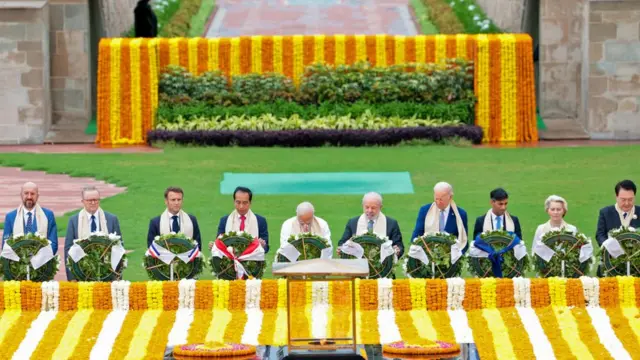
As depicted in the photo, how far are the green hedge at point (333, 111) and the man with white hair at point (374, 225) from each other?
13043mm

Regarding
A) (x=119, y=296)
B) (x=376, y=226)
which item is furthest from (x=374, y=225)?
(x=119, y=296)

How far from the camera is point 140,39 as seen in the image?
94.7 ft

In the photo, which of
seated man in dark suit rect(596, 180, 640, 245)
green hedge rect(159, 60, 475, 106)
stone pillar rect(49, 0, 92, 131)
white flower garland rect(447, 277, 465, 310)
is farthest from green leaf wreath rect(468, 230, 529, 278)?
stone pillar rect(49, 0, 92, 131)

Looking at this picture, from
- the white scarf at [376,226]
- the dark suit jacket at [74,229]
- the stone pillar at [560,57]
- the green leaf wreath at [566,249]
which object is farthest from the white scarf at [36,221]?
the stone pillar at [560,57]

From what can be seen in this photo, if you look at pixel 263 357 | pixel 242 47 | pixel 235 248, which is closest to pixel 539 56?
pixel 242 47

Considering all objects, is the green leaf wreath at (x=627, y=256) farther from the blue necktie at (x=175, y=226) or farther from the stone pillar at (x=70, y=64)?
the stone pillar at (x=70, y=64)

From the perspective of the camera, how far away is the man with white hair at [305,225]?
15430 mm

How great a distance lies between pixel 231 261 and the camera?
1524cm

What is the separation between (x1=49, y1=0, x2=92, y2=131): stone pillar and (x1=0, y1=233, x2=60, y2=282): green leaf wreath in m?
14.7

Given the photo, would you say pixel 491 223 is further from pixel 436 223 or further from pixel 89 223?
pixel 89 223

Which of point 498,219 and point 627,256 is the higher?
point 498,219

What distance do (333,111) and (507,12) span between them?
7.31m

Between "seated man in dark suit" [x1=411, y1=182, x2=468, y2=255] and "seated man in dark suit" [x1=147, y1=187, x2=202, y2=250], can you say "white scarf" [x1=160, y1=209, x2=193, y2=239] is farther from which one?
"seated man in dark suit" [x1=411, y1=182, x2=468, y2=255]

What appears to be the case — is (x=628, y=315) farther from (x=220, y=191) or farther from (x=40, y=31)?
(x=40, y=31)
